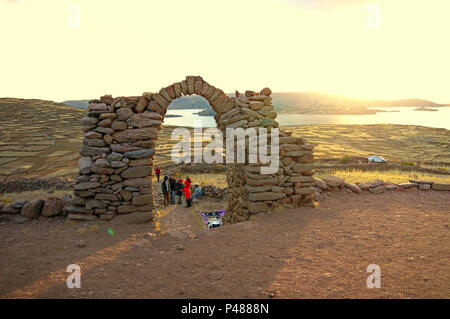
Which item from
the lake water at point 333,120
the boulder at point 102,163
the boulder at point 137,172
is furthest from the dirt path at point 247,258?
the lake water at point 333,120

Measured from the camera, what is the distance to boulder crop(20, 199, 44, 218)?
7.32m

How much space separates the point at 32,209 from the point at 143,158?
335 centimetres

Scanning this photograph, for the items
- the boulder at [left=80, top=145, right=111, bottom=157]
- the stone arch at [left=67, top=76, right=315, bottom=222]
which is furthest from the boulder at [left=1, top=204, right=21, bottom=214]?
the boulder at [left=80, top=145, right=111, bottom=157]

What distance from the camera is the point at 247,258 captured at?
523 cm

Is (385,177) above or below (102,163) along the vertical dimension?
below

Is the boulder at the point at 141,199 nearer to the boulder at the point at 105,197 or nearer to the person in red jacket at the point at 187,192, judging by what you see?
the boulder at the point at 105,197

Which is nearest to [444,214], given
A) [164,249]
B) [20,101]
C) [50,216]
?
[164,249]

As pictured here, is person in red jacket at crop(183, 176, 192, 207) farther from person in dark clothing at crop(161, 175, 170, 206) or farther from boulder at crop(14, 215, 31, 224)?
boulder at crop(14, 215, 31, 224)

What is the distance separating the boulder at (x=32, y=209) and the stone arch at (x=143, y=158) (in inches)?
37.8

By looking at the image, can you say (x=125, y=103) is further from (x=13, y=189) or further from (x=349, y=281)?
(x=13, y=189)

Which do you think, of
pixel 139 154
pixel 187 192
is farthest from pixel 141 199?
pixel 187 192

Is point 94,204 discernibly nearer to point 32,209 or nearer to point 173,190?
point 32,209

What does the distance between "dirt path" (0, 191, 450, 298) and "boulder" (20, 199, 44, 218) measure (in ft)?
1.30
